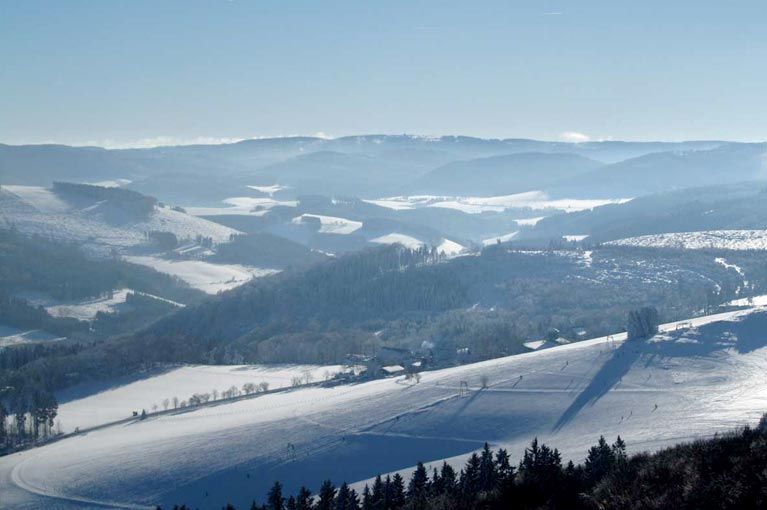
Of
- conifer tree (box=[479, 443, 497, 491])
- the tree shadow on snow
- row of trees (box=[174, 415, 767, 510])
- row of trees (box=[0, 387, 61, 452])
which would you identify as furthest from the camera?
row of trees (box=[0, 387, 61, 452])

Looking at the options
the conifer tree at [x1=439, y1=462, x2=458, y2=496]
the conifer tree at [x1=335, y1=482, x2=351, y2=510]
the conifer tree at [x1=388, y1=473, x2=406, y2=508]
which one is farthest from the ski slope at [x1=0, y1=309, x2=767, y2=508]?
the conifer tree at [x1=388, y1=473, x2=406, y2=508]

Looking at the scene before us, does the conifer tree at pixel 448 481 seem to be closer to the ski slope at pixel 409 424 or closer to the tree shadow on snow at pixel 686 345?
the ski slope at pixel 409 424

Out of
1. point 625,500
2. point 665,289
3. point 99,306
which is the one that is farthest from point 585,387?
point 99,306

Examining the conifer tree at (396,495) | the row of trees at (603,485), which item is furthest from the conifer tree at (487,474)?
the conifer tree at (396,495)

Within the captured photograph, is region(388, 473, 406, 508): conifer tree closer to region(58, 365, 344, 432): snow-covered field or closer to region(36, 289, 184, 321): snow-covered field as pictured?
region(58, 365, 344, 432): snow-covered field

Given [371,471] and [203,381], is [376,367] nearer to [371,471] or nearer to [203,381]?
[203,381]

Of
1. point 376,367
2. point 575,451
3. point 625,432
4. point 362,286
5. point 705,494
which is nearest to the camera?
point 705,494

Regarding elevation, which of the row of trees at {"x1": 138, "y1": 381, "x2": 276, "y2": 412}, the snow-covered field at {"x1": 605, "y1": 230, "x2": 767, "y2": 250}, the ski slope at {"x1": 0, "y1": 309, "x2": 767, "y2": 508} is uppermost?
the snow-covered field at {"x1": 605, "y1": 230, "x2": 767, "y2": 250}

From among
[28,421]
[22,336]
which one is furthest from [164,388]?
[22,336]
